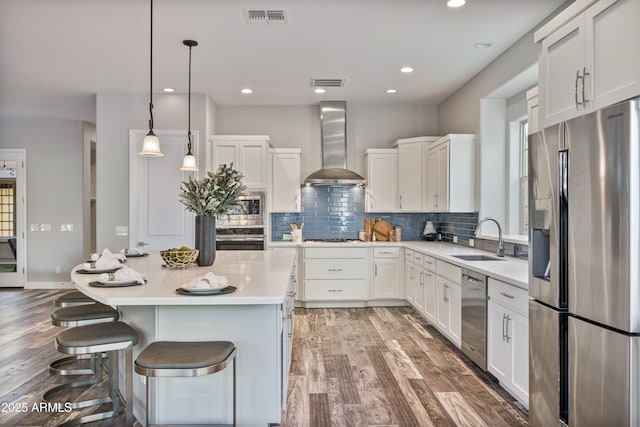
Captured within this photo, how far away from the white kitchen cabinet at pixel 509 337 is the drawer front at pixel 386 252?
2.56 meters

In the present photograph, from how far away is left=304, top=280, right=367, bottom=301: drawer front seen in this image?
5742 mm

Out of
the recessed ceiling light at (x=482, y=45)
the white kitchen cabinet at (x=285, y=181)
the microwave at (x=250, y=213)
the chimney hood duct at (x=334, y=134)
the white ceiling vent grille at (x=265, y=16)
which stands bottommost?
the microwave at (x=250, y=213)

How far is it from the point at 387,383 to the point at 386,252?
268 centimetres

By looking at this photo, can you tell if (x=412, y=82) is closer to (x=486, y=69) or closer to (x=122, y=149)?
(x=486, y=69)

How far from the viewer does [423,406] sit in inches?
114

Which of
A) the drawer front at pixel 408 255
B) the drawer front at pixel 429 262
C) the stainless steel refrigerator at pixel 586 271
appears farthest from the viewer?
the drawer front at pixel 408 255

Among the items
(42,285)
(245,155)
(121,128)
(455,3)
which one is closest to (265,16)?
(455,3)

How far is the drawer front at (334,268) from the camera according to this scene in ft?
18.8

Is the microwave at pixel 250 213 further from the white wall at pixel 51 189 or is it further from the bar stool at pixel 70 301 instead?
the white wall at pixel 51 189

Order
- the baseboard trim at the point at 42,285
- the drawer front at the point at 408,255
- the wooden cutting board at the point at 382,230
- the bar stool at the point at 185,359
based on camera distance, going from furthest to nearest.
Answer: the baseboard trim at the point at 42,285, the wooden cutting board at the point at 382,230, the drawer front at the point at 408,255, the bar stool at the point at 185,359

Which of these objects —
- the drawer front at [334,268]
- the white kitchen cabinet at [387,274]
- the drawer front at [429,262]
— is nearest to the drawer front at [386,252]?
the white kitchen cabinet at [387,274]

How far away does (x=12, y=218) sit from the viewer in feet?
24.2

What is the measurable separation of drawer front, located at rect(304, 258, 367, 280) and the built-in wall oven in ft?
2.32

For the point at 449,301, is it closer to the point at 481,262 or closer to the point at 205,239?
the point at 481,262
